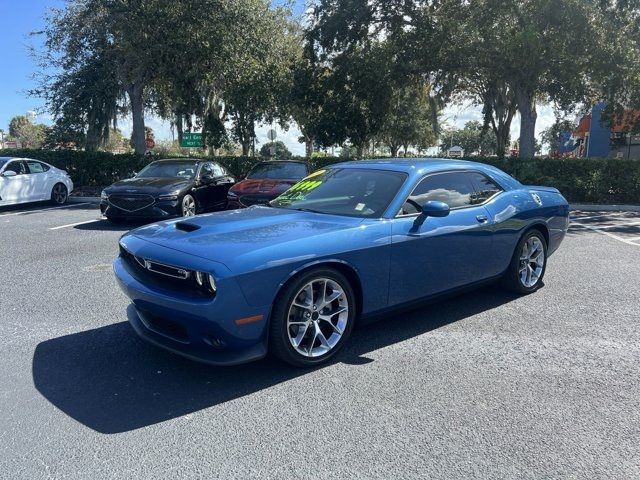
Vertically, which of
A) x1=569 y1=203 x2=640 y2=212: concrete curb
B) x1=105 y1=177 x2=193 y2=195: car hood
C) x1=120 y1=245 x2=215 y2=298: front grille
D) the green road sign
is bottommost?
x1=569 y1=203 x2=640 y2=212: concrete curb

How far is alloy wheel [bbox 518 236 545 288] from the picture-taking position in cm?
559

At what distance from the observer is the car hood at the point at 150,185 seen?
10312mm

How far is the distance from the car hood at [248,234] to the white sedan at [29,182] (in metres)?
10.9

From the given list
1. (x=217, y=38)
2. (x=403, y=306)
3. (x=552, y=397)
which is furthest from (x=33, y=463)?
(x=217, y=38)

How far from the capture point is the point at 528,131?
18.6 metres

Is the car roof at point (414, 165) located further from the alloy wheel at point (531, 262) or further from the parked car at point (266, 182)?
the parked car at point (266, 182)

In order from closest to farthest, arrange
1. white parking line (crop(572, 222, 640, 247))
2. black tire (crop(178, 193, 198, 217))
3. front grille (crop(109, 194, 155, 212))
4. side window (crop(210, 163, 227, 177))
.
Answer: white parking line (crop(572, 222, 640, 247)), front grille (crop(109, 194, 155, 212)), black tire (crop(178, 193, 198, 217)), side window (crop(210, 163, 227, 177))

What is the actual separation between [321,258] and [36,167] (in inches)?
521

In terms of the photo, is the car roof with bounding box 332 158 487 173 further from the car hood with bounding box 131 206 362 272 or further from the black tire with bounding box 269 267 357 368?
the black tire with bounding box 269 267 357 368

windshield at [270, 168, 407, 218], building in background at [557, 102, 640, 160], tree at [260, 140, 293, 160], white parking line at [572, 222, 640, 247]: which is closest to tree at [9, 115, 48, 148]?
tree at [260, 140, 293, 160]

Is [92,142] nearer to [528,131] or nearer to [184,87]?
[184,87]

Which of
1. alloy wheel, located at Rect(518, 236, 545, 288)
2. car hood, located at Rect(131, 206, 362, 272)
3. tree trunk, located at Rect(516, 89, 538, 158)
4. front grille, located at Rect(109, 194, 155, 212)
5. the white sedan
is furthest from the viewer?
tree trunk, located at Rect(516, 89, 538, 158)

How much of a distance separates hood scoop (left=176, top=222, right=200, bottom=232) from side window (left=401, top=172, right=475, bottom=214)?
171 centimetres

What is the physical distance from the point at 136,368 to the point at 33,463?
115 centimetres
